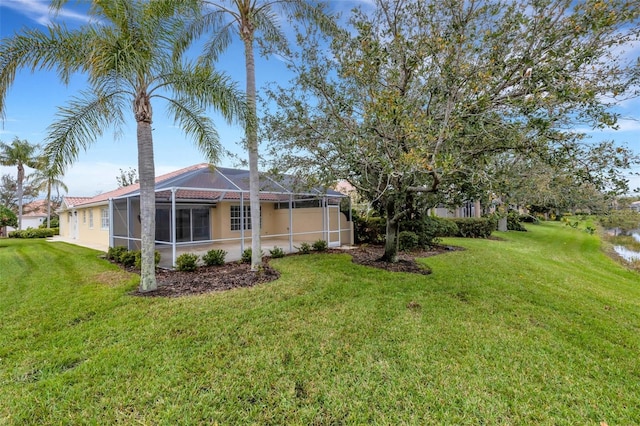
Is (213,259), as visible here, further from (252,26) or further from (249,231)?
(249,231)

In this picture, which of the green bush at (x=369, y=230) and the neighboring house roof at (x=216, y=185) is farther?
the green bush at (x=369, y=230)

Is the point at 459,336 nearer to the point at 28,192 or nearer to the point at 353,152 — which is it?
the point at 353,152

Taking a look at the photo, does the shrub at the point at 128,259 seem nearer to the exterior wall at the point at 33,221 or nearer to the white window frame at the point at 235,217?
the white window frame at the point at 235,217

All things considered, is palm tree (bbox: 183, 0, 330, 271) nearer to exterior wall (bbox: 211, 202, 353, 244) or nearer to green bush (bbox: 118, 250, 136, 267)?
green bush (bbox: 118, 250, 136, 267)

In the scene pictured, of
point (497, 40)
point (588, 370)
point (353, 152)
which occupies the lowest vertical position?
point (588, 370)

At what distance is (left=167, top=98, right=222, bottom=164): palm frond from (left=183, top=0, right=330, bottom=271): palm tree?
2.95 feet

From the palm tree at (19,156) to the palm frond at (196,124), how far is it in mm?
28049

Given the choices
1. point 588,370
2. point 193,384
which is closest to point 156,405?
point 193,384

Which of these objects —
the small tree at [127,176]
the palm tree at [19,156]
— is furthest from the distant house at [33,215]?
the palm tree at [19,156]

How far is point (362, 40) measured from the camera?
5855 millimetres

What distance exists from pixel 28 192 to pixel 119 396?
48342 millimetres

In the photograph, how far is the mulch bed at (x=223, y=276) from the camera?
271 inches

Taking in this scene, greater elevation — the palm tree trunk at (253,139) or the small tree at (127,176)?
the small tree at (127,176)

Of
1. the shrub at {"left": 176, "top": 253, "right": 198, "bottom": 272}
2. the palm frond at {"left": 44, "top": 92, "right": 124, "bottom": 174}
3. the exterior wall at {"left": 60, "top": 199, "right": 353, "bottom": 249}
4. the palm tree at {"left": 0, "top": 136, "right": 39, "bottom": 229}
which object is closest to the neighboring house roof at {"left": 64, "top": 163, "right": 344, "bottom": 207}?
the exterior wall at {"left": 60, "top": 199, "right": 353, "bottom": 249}
